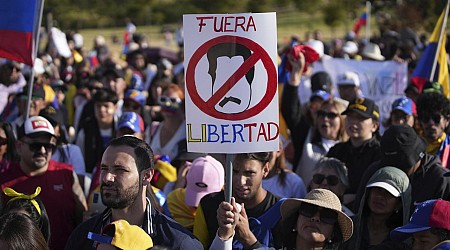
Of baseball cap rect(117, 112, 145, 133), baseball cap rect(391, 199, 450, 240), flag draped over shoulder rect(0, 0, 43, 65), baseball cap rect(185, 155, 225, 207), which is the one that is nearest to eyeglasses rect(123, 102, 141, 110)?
baseball cap rect(117, 112, 145, 133)

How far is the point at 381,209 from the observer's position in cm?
555

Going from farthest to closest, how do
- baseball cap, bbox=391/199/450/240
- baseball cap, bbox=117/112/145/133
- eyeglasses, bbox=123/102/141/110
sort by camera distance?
eyeglasses, bbox=123/102/141/110 < baseball cap, bbox=117/112/145/133 < baseball cap, bbox=391/199/450/240

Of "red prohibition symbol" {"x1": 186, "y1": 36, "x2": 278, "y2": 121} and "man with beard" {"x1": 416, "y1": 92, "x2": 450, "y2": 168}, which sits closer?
"red prohibition symbol" {"x1": 186, "y1": 36, "x2": 278, "y2": 121}

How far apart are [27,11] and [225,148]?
3229 millimetres

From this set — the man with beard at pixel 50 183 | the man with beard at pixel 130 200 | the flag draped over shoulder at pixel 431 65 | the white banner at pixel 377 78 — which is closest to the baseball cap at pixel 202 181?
the man with beard at pixel 50 183

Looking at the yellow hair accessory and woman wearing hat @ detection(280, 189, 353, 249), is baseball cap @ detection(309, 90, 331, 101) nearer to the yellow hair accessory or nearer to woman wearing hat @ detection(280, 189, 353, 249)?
woman wearing hat @ detection(280, 189, 353, 249)

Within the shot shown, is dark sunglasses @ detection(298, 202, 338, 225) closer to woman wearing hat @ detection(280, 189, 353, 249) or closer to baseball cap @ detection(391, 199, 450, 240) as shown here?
woman wearing hat @ detection(280, 189, 353, 249)

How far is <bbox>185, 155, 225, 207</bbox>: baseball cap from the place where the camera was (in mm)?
6137

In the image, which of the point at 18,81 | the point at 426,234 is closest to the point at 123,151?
the point at 426,234

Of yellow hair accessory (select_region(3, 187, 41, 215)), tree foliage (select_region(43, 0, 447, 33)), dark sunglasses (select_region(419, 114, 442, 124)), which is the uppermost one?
tree foliage (select_region(43, 0, 447, 33))

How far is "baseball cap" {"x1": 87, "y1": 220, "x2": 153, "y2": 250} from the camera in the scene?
13.2 ft

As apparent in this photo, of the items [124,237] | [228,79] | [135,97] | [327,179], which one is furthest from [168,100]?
[124,237]

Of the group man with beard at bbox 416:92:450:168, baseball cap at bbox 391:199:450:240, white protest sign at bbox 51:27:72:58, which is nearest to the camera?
baseball cap at bbox 391:199:450:240

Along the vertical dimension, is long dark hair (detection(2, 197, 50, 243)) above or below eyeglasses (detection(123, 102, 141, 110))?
below
